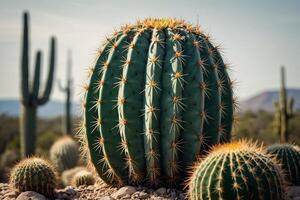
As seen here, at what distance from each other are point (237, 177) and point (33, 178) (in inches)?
112

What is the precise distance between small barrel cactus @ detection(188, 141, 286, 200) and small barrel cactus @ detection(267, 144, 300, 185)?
1.67 meters

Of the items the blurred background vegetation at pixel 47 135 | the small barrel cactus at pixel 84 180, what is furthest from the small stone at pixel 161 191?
the blurred background vegetation at pixel 47 135

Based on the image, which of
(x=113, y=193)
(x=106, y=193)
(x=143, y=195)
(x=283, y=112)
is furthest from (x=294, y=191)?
(x=283, y=112)

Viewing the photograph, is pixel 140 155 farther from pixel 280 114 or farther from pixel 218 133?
pixel 280 114

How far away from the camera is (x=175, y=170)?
6.05 metres

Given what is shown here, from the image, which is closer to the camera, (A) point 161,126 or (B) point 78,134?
(A) point 161,126

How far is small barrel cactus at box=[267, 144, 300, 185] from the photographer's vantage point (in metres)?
6.59

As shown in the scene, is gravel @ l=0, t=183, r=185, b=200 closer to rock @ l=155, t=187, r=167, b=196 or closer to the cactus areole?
rock @ l=155, t=187, r=167, b=196

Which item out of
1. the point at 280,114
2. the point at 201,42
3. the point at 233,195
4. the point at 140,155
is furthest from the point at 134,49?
the point at 280,114

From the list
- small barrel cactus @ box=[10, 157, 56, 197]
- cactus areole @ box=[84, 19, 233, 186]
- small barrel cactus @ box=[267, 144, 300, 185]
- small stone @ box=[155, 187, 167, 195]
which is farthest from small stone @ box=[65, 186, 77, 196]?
small barrel cactus @ box=[267, 144, 300, 185]

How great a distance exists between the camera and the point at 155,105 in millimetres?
5914

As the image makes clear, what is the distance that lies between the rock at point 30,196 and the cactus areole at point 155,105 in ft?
2.68

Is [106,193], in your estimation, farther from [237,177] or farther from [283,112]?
[283,112]

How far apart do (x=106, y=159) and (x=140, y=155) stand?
1.63 feet
